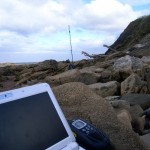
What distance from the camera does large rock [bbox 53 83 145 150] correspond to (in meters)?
4.20

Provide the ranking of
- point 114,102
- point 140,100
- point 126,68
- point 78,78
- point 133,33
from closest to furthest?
point 114,102 < point 140,100 < point 78,78 < point 126,68 < point 133,33

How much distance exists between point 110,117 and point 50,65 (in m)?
18.1

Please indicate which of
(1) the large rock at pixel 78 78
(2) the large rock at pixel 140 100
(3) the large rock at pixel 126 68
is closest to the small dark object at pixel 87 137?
(2) the large rock at pixel 140 100

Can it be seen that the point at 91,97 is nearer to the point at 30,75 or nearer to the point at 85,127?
the point at 85,127

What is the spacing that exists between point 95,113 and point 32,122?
6.79 feet

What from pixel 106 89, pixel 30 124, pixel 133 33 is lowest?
pixel 106 89

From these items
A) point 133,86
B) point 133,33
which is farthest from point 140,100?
point 133,33

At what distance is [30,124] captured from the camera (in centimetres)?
247

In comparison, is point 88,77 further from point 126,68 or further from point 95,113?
point 95,113

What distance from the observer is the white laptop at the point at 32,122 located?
2.32 metres

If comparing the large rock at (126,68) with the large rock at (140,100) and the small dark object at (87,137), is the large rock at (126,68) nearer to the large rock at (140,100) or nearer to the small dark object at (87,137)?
the large rock at (140,100)

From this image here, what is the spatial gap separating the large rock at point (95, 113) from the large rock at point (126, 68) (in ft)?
33.1

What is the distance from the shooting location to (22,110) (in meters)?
2.43

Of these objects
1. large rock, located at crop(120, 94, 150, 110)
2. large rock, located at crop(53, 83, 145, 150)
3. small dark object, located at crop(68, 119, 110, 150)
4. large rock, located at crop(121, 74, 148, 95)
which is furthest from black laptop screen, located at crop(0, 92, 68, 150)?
large rock, located at crop(121, 74, 148, 95)
